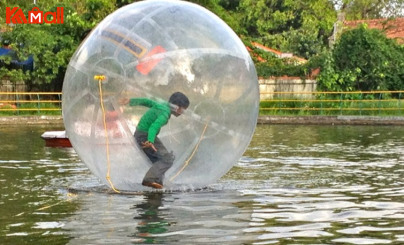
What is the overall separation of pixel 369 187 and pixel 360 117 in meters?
20.3

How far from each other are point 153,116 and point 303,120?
2254 cm

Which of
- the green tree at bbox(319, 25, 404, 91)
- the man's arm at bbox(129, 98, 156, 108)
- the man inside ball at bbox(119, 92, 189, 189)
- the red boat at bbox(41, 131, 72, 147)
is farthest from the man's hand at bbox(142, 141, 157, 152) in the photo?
the green tree at bbox(319, 25, 404, 91)

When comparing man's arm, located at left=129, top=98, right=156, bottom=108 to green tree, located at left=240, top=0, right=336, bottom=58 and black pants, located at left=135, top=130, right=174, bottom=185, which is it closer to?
black pants, located at left=135, top=130, right=174, bottom=185

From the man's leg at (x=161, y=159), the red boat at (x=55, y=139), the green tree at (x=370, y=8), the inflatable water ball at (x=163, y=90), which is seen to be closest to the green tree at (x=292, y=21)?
the green tree at (x=370, y=8)

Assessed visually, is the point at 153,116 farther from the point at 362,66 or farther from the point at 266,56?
the point at 266,56

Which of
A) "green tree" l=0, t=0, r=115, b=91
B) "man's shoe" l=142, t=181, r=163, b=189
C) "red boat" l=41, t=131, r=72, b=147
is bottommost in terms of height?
"red boat" l=41, t=131, r=72, b=147

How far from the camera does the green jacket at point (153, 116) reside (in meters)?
11.6

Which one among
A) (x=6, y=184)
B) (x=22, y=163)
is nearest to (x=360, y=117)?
(x=22, y=163)

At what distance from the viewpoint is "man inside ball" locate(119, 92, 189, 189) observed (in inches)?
456

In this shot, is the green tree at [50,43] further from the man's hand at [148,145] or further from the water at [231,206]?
the man's hand at [148,145]

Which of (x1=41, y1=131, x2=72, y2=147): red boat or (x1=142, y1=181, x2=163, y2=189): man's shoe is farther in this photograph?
(x1=41, y1=131, x2=72, y2=147): red boat

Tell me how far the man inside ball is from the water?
20.2 inches

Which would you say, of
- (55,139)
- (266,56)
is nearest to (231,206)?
(55,139)

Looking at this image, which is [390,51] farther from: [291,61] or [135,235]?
[135,235]
